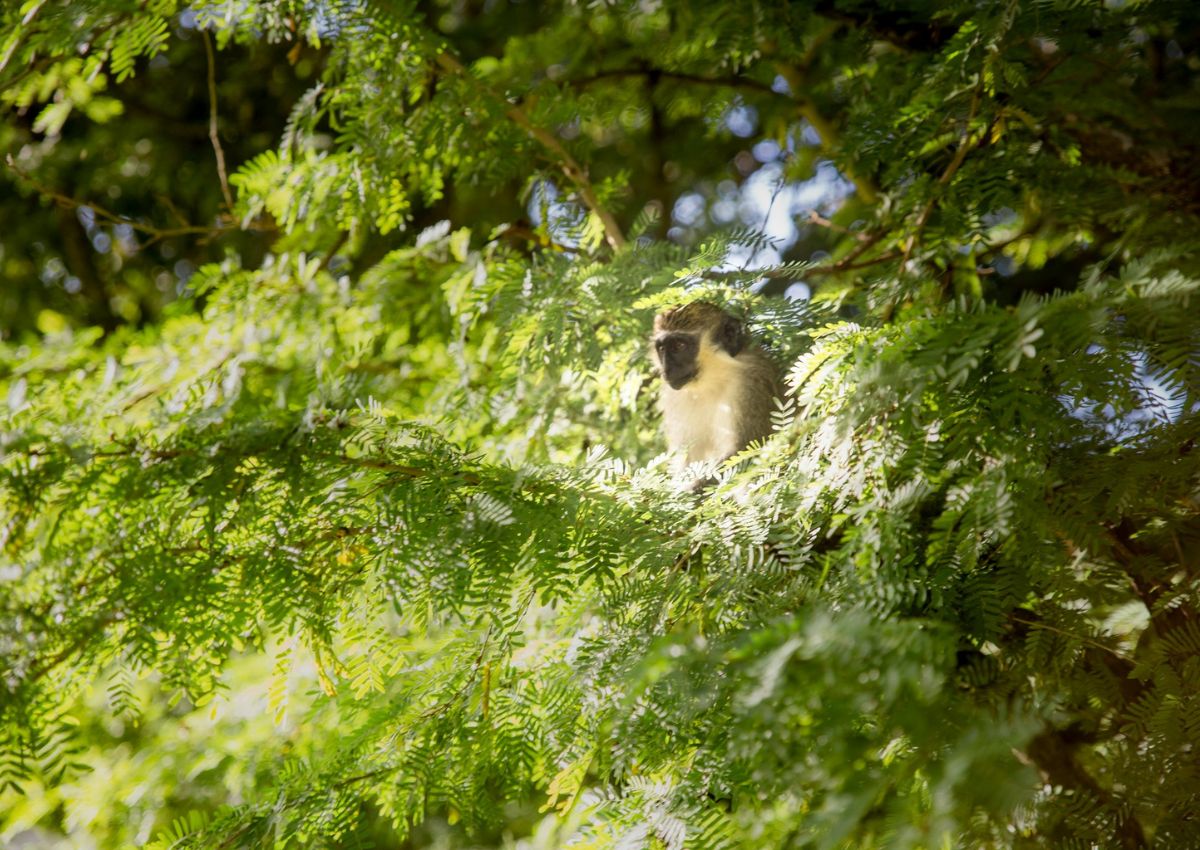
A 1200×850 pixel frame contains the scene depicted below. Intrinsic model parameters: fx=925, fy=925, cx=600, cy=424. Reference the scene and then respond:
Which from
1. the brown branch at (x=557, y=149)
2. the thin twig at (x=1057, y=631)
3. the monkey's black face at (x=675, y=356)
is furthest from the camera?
the monkey's black face at (x=675, y=356)

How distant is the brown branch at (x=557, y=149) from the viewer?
7.55 feet

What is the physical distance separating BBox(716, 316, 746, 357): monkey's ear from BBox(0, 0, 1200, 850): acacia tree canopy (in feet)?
1.03

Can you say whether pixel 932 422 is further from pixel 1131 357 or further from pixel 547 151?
pixel 547 151

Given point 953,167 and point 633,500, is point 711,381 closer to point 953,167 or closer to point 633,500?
point 953,167

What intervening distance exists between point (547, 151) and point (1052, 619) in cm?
169

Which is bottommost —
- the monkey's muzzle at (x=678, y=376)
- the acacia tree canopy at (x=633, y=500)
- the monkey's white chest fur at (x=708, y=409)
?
the monkey's white chest fur at (x=708, y=409)

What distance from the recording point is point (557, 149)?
241cm

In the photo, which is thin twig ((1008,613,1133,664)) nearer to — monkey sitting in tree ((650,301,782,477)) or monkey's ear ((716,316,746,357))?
monkey sitting in tree ((650,301,782,477))

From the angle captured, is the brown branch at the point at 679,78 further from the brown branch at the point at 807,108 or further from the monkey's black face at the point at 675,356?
the monkey's black face at the point at 675,356

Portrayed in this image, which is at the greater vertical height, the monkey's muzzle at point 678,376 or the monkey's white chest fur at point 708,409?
the monkey's muzzle at point 678,376

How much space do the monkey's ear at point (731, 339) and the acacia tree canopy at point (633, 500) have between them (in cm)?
32

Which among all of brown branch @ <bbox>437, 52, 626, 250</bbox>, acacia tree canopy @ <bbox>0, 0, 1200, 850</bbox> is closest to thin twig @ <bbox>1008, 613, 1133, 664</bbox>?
acacia tree canopy @ <bbox>0, 0, 1200, 850</bbox>

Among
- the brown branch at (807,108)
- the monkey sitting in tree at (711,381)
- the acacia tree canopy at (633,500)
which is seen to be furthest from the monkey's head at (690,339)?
the brown branch at (807,108)

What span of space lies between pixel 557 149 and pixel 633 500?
116 cm
